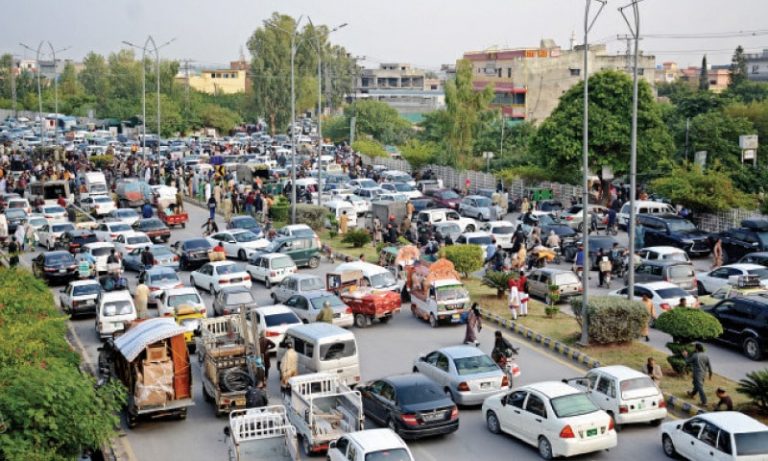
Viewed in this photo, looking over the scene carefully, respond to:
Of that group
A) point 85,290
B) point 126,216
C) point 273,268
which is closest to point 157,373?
point 85,290

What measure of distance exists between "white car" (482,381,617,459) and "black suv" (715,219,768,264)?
66.0 ft

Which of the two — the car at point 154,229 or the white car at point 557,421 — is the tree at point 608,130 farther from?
the white car at point 557,421

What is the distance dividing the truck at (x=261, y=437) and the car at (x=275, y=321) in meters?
7.54

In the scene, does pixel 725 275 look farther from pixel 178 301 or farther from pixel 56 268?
pixel 56 268

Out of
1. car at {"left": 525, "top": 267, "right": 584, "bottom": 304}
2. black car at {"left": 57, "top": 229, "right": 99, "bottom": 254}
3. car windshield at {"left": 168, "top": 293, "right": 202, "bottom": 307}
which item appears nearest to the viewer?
car windshield at {"left": 168, "top": 293, "right": 202, "bottom": 307}

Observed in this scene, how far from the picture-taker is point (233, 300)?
1068 inches

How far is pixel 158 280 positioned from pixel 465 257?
10.2 m

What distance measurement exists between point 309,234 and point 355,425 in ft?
69.1

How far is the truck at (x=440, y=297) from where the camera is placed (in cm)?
2697

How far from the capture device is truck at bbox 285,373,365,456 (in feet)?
56.0

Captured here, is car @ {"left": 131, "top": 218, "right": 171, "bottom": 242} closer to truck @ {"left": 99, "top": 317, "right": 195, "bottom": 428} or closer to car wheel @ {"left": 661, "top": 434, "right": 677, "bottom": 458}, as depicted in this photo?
truck @ {"left": 99, "top": 317, "right": 195, "bottom": 428}

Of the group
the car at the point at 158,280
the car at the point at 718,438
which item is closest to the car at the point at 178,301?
the car at the point at 158,280

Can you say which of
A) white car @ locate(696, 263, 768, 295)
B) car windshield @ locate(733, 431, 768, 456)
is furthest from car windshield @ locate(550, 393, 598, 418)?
white car @ locate(696, 263, 768, 295)

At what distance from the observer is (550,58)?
93.6 meters
